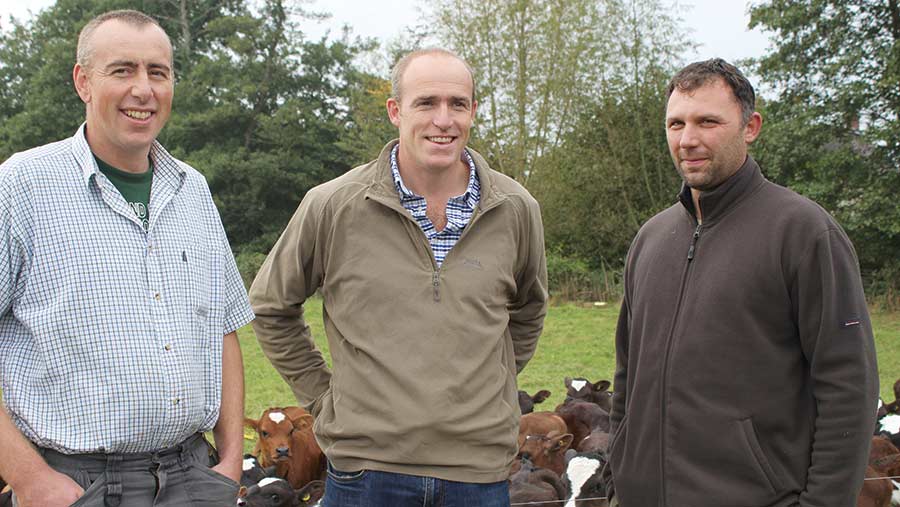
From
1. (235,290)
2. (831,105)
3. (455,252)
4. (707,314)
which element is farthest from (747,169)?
(831,105)

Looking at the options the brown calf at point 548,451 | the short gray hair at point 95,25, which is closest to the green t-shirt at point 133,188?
the short gray hair at point 95,25

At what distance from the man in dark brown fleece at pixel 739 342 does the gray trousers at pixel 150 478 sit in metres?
1.40

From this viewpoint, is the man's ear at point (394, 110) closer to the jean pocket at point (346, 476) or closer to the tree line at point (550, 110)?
the jean pocket at point (346, 476)

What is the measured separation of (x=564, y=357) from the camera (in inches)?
543

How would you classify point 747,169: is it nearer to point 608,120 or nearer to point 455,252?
point 455,252

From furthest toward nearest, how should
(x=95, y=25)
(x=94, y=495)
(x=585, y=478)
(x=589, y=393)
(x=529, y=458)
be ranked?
(x=589, y=393) < (x=529, y=458) < (x=585, y=478) < (x=95, y=25) < (x=94, y=495)

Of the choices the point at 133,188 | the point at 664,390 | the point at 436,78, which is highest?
the point at 436,78

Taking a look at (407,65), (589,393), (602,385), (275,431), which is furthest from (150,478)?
(602,385)

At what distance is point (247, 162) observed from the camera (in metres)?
33.0

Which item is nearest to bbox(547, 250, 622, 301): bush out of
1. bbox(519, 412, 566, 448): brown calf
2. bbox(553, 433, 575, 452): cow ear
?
bbox(519, 412, 566, 448): brown calf

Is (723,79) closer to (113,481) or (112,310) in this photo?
(112,310)

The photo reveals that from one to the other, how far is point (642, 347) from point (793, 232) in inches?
25.6

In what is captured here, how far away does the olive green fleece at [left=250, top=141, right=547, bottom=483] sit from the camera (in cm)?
301

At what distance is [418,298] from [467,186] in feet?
1.66
